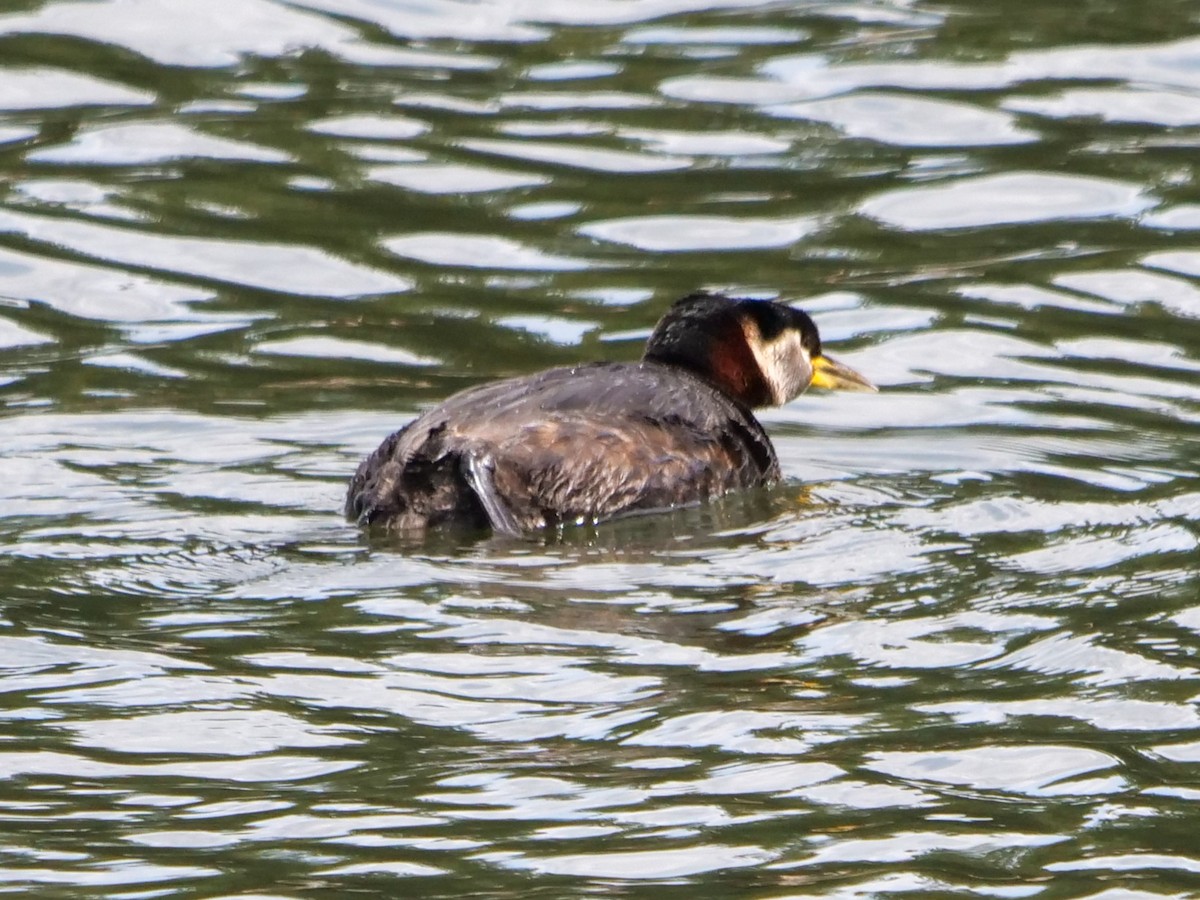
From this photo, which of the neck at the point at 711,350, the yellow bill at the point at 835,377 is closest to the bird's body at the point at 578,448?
A: the neck at the point at 711,350

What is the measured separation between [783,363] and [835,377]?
0.32 meters

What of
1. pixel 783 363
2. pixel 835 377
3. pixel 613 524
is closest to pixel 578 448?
pixel 613 524

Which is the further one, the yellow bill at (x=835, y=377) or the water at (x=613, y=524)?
the yellow bill at (x=835, y=377)

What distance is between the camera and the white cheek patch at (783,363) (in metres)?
9.25

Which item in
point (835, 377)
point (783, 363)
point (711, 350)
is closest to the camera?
point (711, 350)

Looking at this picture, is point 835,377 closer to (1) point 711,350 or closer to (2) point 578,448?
(1) point 711,350

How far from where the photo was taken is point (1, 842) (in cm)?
497

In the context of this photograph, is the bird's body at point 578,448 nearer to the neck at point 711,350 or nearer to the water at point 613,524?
the neck at point 711,350

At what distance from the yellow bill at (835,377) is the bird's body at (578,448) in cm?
43

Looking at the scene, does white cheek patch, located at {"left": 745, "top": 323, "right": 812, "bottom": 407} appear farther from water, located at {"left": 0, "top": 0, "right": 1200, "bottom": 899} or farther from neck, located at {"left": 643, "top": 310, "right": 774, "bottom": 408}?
water, located at {"left": 0, "top": 0, "right": 1200, "bottom": 899}

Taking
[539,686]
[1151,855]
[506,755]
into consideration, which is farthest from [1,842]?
[1151,855]

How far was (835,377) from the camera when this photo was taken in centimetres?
957

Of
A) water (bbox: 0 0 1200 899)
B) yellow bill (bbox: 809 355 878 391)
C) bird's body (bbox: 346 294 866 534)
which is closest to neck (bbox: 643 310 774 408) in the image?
bird's body (bbox: 346 294 866 534)

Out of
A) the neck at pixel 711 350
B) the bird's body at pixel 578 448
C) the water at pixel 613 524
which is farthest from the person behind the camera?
the neck at pixel 711 350
